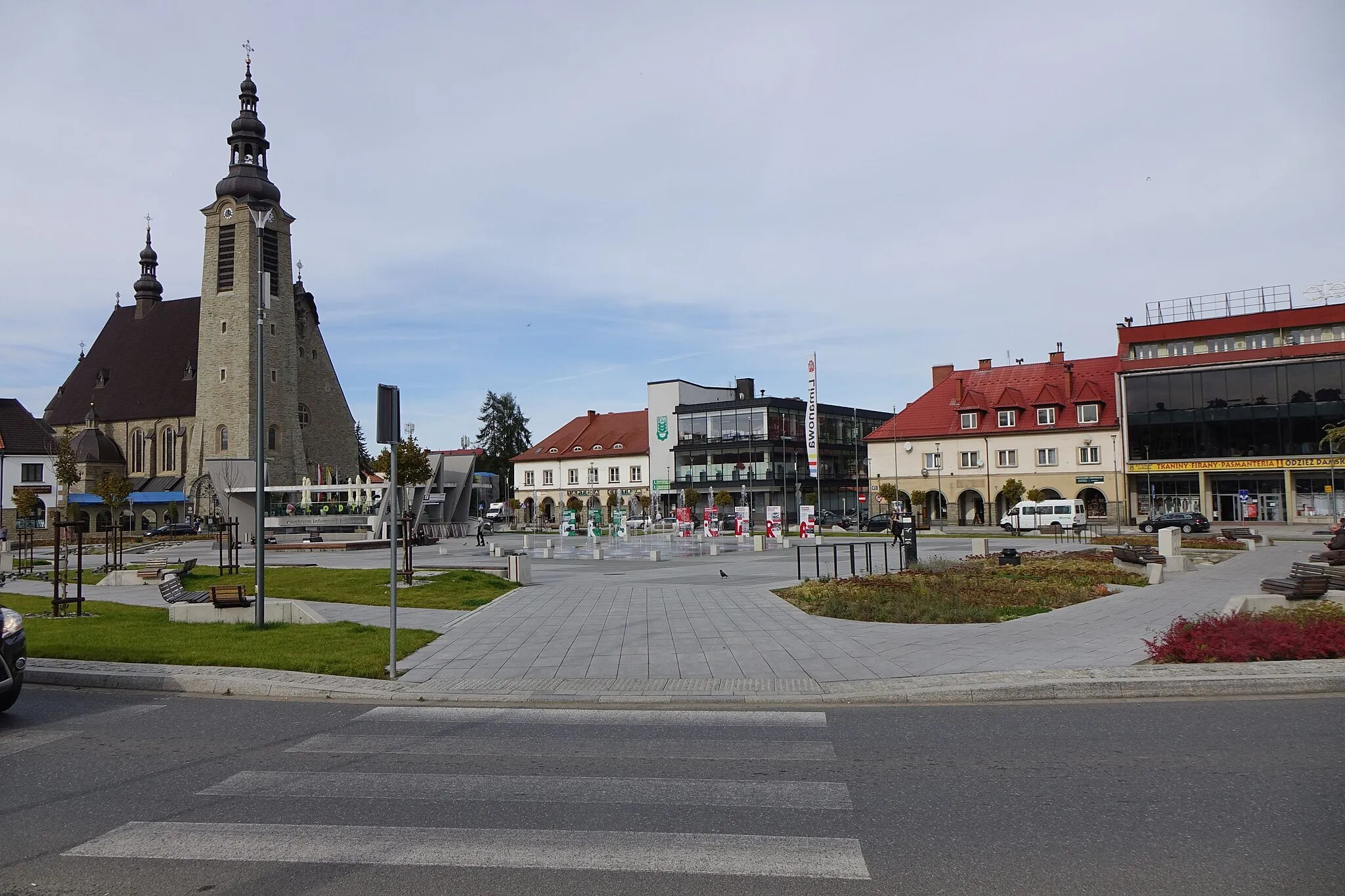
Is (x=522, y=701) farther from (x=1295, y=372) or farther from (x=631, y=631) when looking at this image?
(x=1295, y=372)

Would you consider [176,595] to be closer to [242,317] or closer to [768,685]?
[768,685]

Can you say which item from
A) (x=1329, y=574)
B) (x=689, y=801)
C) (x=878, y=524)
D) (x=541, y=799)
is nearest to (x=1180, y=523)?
(x=878, y=524)

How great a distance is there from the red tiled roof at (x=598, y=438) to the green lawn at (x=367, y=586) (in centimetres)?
6147

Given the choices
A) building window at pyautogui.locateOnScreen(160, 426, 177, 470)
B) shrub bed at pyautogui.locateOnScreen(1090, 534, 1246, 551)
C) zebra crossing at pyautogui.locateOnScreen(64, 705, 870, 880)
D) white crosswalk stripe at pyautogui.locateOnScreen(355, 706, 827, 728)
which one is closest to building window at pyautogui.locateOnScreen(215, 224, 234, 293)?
building window at pyautogui.locateOnScreen(160, 426, 177, 470)

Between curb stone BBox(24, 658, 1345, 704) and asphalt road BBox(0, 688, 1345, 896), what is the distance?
1.28ft

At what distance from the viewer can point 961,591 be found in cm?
1723

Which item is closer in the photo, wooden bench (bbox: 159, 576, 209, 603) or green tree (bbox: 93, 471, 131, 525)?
wooden bench (bbox: 159, 576, 209, 603)

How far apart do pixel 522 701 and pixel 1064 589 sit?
12396mm

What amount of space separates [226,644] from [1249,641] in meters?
→ 12.6

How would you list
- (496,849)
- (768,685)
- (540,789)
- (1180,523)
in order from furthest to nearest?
(1180,523), (768,685), (540,789), (496,849)

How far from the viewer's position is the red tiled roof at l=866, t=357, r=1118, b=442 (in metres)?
63.4

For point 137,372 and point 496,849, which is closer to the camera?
point 496,849

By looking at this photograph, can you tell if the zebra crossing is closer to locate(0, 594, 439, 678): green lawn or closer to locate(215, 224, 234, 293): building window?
locate(0, 594, 439, 678): green lawn

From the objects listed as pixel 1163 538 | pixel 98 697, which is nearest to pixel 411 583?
pixel 98 697
